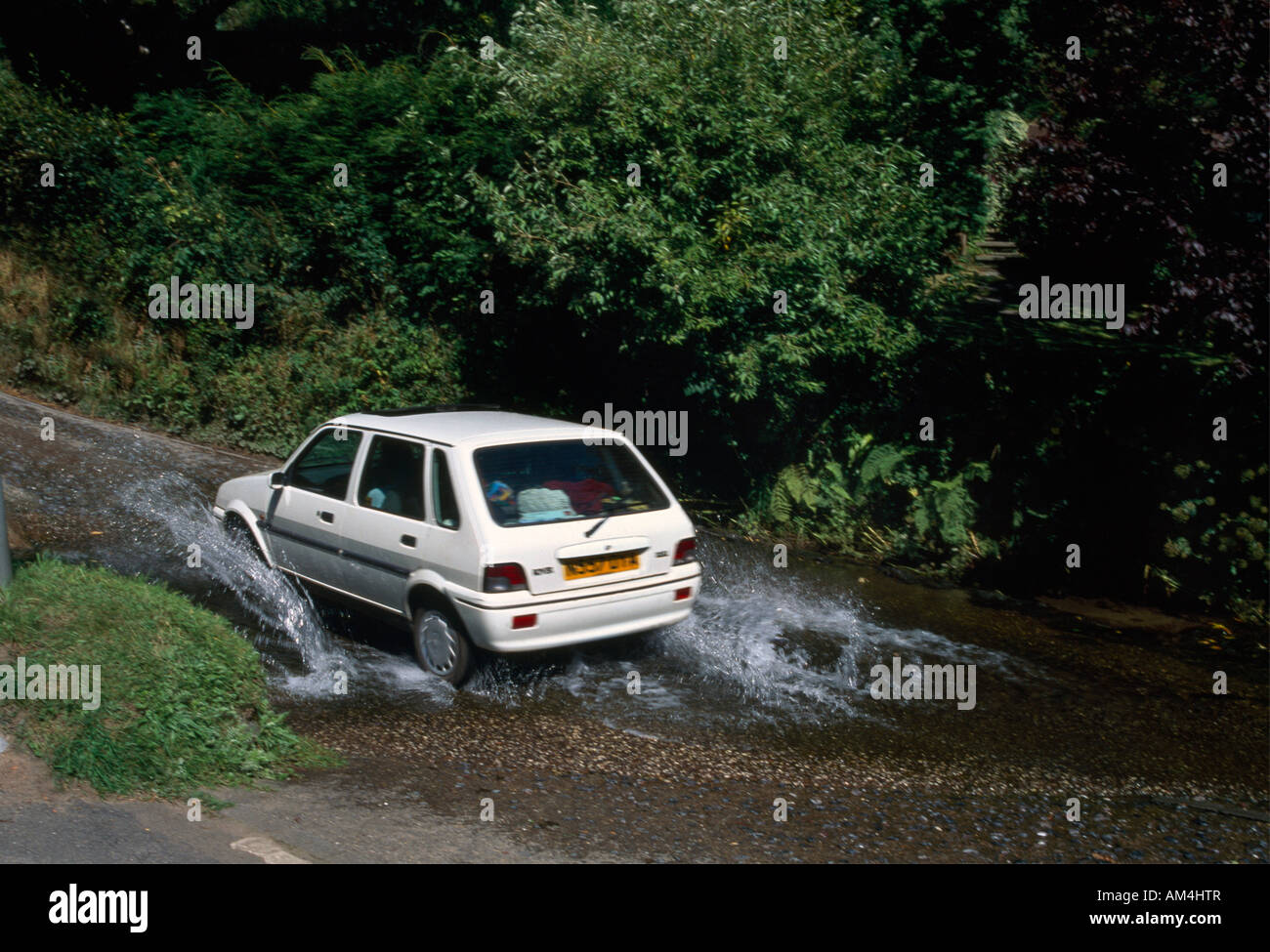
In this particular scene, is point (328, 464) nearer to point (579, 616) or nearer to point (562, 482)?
point (562, 482)

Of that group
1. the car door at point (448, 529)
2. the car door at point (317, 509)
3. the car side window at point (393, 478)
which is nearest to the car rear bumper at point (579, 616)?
the car door at point (448, 529)

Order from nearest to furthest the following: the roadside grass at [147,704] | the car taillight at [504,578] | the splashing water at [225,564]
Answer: the roadside grass at [147,704] < the car taillight at [504,578] < the splashing water at [225,564]

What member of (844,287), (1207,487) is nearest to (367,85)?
(844,287)

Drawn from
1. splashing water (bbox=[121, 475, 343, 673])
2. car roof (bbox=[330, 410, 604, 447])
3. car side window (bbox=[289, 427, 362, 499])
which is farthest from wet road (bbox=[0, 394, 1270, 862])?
car roof (bbox=[330, 410, 604, 447])

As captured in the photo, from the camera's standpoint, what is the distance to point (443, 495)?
7.16 meters

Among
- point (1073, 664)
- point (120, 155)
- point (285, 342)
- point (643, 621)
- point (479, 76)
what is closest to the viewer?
point (643, 621)

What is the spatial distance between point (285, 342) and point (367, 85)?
395cm

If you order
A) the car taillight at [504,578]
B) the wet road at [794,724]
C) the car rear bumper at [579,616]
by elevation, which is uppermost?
the car taillight at [504,578]

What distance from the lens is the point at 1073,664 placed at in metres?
8.55

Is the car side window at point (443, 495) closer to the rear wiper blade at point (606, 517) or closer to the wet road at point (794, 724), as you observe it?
the rear wiper blade at point (606, 517)

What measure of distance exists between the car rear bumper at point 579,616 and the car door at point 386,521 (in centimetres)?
67

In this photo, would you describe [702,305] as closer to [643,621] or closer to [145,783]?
[643,621]

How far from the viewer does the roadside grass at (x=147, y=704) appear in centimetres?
536

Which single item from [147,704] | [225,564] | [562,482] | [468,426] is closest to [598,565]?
[562,482]
